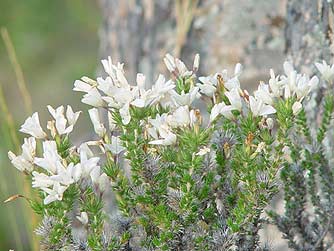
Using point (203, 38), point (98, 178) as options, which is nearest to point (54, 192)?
point (98, 178)

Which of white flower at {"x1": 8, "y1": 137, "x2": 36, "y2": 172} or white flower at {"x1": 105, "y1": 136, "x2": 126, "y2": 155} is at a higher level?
white flower at {"x1": 8, "y1": 137, "x2": 36, "y2": 172}

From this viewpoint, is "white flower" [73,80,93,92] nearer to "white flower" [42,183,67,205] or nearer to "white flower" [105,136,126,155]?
"white flower" [105,136,126,155]

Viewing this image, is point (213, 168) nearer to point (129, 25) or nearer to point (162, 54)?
point (162, 54)

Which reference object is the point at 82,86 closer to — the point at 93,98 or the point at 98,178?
the point at 93,98

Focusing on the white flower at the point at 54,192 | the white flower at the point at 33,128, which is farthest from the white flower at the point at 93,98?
the white flower at the point at 54,192

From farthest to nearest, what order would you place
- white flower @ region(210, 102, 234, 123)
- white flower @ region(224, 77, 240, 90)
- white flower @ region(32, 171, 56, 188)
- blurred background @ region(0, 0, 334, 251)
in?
blurred background @ region(0, 0, 334, 251)
white flower @ region(224, 77, 240, 90)
white flower @ region(210, 102, 234, 123)
white flower @ region(32, 171, 56, 188)

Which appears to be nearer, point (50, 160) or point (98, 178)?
point (50, 160)

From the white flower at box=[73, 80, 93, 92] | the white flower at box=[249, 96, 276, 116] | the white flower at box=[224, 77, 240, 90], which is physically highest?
the white flower at box=[73, 80, 93, 92]

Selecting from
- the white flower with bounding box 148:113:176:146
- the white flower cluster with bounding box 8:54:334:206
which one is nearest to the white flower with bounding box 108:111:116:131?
the white flower cluster with bounding box 8:54:334:206

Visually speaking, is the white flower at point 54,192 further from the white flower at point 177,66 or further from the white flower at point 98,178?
the white flower at point 177,66
